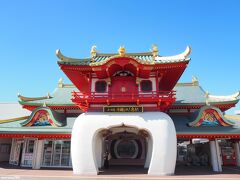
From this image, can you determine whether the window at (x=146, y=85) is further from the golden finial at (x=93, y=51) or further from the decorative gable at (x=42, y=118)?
the decorative gable at (x=42, y=118)

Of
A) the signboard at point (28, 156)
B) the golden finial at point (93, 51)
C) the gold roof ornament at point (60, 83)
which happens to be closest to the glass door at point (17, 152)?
the signboard at point (28, 156)

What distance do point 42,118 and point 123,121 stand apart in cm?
818

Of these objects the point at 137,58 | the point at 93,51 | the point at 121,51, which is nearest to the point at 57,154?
the point at 93,51

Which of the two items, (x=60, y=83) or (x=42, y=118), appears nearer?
(x=42, y=118)

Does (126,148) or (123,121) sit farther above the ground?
(123,121)

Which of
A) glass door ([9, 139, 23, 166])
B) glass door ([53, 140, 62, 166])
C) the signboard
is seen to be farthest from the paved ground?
glass door ([9, 139, 23, 166])

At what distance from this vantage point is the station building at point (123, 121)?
46.9 ft

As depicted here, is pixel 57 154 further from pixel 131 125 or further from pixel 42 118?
pixel 131 125

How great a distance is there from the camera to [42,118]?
18109 mm

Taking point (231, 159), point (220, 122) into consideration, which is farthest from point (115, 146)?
point (231, 159)

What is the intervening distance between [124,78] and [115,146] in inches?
346

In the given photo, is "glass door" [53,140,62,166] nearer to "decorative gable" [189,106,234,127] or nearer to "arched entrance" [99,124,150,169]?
"arched entrance" [99,124,150,169]

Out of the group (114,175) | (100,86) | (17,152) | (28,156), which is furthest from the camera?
(17,152)

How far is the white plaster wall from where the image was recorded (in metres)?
13.8
